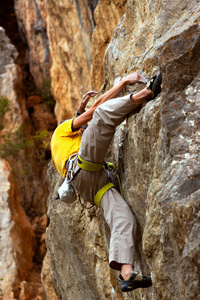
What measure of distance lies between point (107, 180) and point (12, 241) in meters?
8.82

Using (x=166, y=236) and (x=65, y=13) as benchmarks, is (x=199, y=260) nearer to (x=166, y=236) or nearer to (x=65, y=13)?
(x=166, y=236)

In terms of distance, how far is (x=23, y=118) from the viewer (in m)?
18.1

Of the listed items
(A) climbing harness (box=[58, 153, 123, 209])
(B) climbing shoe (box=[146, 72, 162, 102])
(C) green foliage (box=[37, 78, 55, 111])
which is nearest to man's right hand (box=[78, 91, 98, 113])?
(A) climbing harness (box=[58, 153, 123, 209])

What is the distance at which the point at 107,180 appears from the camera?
4.12m

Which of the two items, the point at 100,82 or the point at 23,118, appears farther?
the point at 23,118

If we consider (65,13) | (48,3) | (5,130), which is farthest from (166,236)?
(5,130)

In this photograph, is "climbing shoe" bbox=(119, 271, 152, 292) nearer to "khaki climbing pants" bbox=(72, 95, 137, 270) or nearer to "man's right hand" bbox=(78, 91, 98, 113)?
"khaki climbing pants" bbox=(72, 95, 137, 270)

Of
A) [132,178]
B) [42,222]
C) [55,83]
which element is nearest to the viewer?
[132,178]

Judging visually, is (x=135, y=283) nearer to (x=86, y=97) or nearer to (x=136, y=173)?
(x=136, y=173)

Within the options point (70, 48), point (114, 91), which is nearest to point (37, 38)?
point (70, 48)

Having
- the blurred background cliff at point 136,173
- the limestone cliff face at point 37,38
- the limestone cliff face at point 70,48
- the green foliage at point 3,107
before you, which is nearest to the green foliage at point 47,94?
the limestone cliff face at point 37,38

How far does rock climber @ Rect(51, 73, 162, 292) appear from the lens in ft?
11.3

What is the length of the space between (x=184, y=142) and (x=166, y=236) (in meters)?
0.71

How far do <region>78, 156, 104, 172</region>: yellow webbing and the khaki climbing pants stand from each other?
41 millimetres
